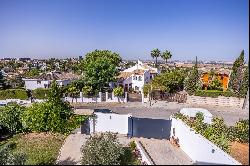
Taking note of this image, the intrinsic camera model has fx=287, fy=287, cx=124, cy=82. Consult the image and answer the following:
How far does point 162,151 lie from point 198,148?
12.1 ft

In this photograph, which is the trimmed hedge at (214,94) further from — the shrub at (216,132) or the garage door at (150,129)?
the shrub at (216,132)

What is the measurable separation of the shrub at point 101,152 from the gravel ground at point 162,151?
3755mm

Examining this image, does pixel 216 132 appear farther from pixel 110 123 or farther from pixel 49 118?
pixel 49 118

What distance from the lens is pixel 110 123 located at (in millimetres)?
26516

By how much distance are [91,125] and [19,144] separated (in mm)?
6639

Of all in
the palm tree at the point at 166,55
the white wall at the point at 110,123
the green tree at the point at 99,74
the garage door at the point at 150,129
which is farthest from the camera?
the palm tree at the point at 166,55

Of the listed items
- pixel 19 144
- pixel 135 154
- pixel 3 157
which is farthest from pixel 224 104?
pixel 3 157

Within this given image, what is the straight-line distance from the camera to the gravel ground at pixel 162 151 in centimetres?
1941

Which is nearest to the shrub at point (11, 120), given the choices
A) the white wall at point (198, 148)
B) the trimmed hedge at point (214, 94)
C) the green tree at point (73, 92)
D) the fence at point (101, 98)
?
the white wall at point (198, 148)

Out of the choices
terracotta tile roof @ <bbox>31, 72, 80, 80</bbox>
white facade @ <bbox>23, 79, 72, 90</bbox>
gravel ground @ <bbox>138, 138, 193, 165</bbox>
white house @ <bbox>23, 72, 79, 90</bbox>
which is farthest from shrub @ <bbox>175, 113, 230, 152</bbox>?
terracotta tile roof @ <bbox>31, 72, 80, 80</bbox>

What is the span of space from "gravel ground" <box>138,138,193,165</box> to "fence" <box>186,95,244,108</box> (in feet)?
68.0

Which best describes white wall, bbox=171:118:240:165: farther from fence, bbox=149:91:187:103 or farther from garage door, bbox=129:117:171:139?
fence, bbox=149:91:187:103

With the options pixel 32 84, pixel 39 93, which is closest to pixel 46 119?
pixel 39 93

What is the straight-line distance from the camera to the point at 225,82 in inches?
2346
